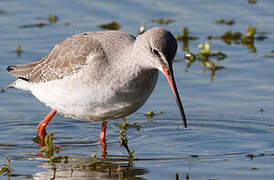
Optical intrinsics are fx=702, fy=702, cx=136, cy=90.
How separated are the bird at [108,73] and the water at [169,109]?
0.81 metres

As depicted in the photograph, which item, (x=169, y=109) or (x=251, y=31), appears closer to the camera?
(x=169, y=109)

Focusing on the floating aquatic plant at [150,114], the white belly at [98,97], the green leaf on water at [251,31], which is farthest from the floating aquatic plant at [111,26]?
the white belly at [98,97]

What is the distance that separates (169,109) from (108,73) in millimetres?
3000

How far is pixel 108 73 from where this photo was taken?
1022cm

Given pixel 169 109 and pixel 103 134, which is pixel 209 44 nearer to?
pixel 169 109

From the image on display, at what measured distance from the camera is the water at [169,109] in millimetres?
10258

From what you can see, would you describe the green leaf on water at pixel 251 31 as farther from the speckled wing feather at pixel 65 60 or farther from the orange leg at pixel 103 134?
the speckled wing feather at pixel 65 60

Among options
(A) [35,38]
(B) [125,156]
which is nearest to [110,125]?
(B) [125,156]

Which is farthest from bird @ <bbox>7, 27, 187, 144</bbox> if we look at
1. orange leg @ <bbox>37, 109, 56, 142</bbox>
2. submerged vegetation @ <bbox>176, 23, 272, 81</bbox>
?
submerged vegetation @ <bbox>176, 23, 272, 81</bbox>

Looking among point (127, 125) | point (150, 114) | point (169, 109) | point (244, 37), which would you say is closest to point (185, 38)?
point (244, 37)

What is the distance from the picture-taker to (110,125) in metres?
12.6

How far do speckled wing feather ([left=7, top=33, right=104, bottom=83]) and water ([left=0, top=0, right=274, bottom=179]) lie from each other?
1.11m

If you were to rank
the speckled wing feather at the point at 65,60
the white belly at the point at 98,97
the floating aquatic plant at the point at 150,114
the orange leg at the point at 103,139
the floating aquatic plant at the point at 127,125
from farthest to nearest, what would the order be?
the floating aquatic plant at the point at 150,114 → the floating aquatic plant at the point at 127,125 → the orange leg at the point at 103,139 → the speckled wing feather at the point at 65,60 → the white belly at the point at 98,97

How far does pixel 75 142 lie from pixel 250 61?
5.08 m
